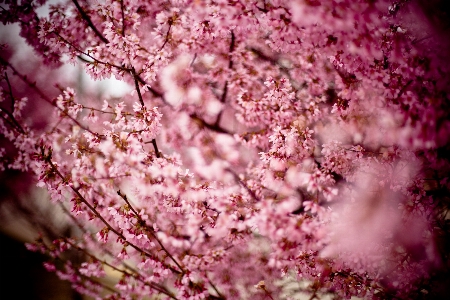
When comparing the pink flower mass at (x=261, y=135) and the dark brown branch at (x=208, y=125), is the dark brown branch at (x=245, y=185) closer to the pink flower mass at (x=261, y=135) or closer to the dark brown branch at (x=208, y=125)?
the pink flower mass at (x=261, y=135)

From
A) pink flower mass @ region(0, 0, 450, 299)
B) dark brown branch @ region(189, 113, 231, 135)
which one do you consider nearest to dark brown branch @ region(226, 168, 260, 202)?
pink flower mass @ region(0, 0, 450, 299)

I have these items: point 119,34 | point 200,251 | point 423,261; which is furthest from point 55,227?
point 423,261

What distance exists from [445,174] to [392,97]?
1.09 metres

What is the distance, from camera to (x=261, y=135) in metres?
3.13

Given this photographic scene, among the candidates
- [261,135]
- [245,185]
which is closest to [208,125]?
[261,135]

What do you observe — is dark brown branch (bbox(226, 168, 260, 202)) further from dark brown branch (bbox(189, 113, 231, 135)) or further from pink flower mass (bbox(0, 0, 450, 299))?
dark brown branch (bbox(189, 113, 231, 135))

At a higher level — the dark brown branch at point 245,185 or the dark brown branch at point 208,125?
the dark brown branch at point 208,125

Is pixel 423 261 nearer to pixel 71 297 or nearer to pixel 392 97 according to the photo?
pixel 392 97

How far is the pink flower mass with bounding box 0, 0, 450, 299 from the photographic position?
213cm

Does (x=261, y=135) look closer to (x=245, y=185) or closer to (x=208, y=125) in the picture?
(x=245, y=185)

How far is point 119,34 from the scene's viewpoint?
98.7 inches

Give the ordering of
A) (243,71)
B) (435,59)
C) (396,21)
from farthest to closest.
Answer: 1. (243,71)
2. (396,21)
3. (435,59)

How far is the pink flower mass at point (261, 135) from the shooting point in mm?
2129

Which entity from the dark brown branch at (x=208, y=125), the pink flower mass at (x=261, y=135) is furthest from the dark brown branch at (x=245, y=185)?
the dark brown branch at (x=208, y=125)
